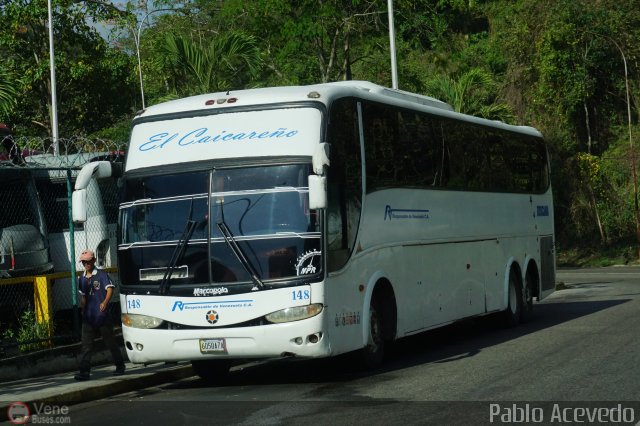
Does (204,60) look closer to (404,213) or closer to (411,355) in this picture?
(404,213)

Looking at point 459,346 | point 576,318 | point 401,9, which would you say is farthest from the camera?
point 401,9

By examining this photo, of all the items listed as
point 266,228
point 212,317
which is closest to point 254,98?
point 266,228

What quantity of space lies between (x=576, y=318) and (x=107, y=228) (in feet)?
28.8

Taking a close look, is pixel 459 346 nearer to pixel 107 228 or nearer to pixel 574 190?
pixel 107 228

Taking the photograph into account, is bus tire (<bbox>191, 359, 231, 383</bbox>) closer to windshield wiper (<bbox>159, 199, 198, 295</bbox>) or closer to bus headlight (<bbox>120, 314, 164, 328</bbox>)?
bus headlight (<bbox>120, 314, 164, 328</bbox>)

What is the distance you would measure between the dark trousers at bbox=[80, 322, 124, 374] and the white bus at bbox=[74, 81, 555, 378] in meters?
1.08

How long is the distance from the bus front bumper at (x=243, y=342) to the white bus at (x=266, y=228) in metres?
0.01

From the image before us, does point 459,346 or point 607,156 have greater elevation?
point 607,156

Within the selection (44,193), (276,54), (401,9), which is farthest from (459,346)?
(401,9)

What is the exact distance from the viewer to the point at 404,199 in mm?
15570

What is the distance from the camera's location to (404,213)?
15.6 meters

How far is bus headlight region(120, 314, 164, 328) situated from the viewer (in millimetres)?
13008

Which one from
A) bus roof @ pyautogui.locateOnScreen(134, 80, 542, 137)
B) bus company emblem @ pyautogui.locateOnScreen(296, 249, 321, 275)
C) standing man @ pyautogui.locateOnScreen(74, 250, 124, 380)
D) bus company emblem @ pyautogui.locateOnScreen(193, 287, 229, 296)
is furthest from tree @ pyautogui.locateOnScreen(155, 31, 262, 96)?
bus company emblem @ pyautogui.locateOnScreen(296, 249, 321, 275)

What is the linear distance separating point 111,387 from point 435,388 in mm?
4173
